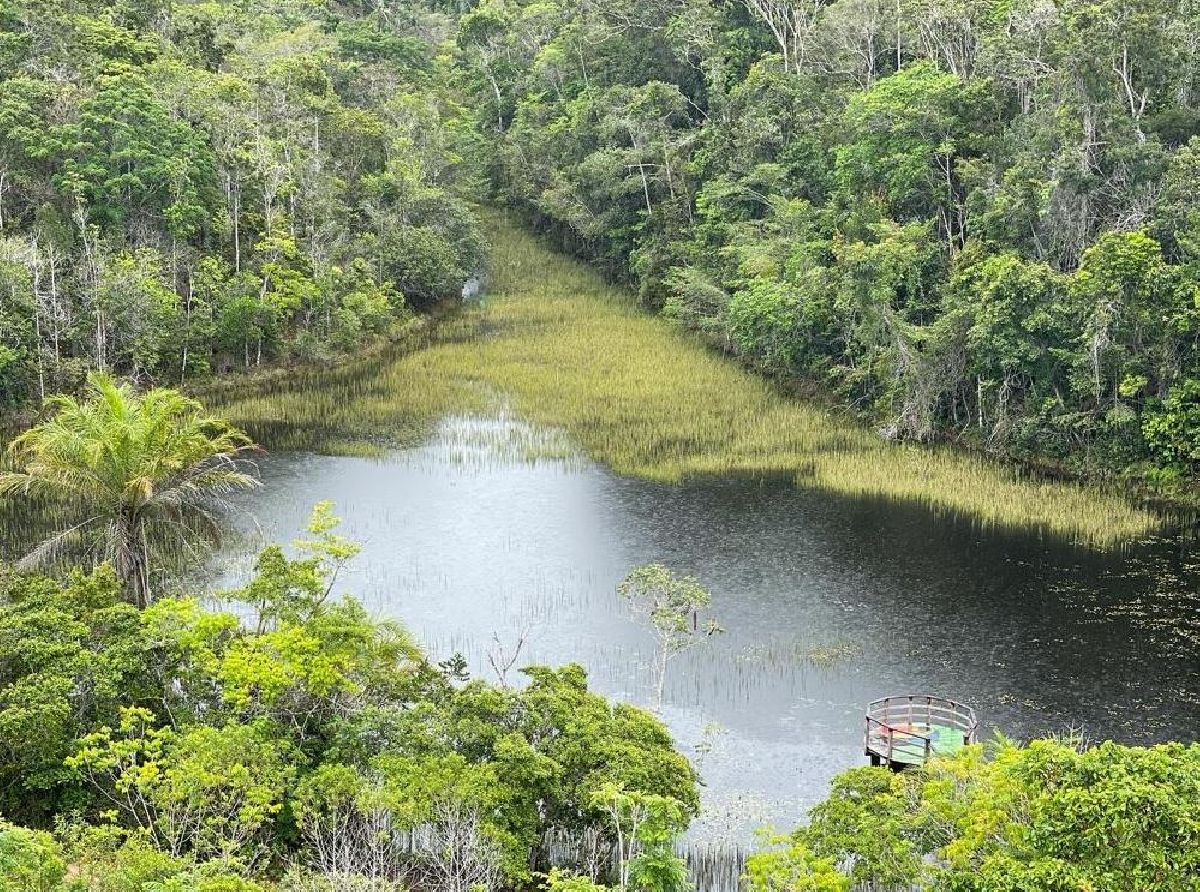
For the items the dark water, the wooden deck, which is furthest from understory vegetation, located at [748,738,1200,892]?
the dark water

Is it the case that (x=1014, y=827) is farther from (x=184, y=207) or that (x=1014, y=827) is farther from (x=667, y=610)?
(x=184, y=207)

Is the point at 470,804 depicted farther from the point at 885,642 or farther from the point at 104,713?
the point at 885,642

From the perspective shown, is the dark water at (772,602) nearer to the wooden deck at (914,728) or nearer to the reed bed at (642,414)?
the wooden deck at (914,728)

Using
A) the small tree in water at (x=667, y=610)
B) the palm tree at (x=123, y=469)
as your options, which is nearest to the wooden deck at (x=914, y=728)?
the small tree in water at (x=667, y=610)

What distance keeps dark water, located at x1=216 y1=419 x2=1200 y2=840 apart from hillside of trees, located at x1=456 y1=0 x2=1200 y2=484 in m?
6.14

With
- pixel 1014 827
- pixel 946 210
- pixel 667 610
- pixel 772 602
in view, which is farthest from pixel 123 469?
pixel 946 210

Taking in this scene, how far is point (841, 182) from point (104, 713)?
33.9 meters

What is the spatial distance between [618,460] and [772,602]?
408 inches

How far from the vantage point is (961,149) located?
40.7 m

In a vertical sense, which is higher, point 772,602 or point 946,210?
point 946,210

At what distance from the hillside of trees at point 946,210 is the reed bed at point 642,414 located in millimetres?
1862

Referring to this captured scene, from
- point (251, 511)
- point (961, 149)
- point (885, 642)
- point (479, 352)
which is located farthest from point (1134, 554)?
point (479, 352)

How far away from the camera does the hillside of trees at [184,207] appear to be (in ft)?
131

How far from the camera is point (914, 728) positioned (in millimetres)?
20250
